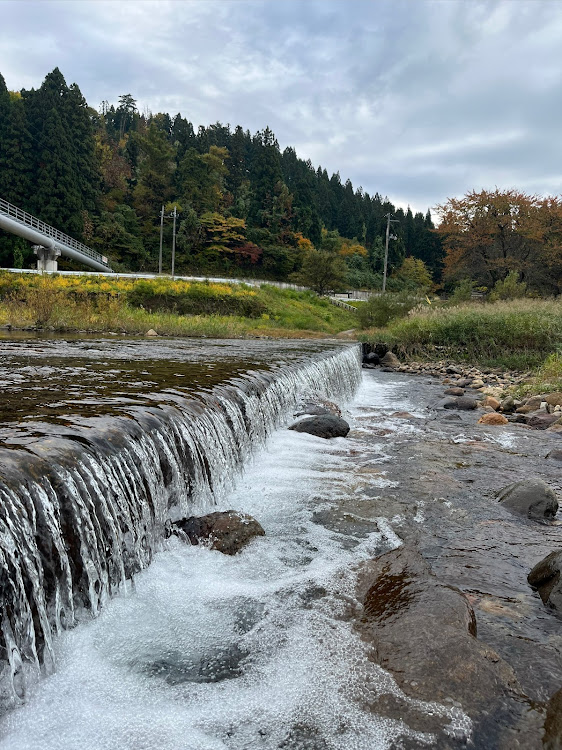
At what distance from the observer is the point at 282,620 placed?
9.87 feet

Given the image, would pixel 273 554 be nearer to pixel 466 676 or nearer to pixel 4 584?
pixel 466 676

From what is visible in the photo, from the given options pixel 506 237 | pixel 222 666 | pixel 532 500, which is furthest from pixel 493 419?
pixel 506 237

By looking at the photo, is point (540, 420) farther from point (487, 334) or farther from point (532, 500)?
point (487, 334)

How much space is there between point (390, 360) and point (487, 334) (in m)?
3.45

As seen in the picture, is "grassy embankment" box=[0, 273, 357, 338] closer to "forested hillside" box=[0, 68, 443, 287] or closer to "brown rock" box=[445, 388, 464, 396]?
"brown rock" box=[445, 388, 464, 396]

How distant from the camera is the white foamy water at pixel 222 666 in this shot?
7.13 ft

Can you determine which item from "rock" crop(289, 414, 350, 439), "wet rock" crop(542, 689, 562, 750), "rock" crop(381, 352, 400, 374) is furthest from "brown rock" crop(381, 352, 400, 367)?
"wet rock" crop(542, 689, 562, 750)

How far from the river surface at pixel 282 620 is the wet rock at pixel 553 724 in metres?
0.06

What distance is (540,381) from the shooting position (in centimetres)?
1208

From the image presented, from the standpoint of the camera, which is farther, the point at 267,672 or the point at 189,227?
the point at 189,227

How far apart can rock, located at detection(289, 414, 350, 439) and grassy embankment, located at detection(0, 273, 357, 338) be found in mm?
11284

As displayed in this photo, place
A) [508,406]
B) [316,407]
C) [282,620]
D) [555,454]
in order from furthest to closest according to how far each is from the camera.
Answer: [508,406]
[316,407]
[555,454]
[282,620]

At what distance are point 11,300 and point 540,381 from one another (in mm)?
17821

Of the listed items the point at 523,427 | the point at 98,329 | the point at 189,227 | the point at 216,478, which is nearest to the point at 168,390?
the point at 216,478
